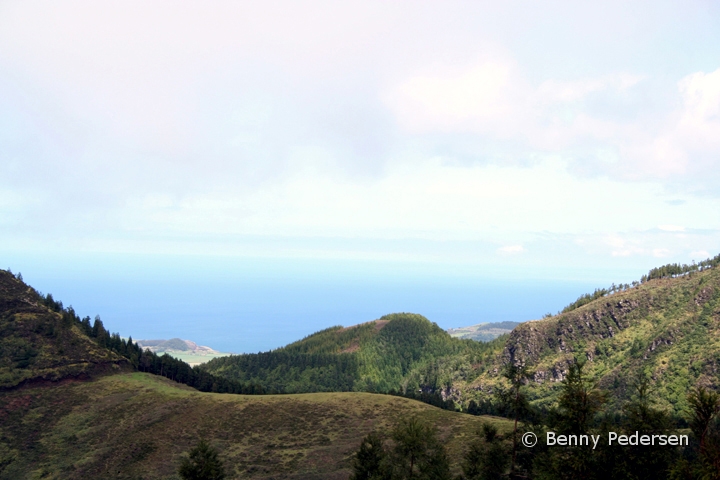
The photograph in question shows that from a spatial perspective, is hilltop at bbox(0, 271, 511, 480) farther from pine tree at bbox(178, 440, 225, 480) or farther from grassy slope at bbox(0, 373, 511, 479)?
pine tree at bbox(178, 440, 225, 480)

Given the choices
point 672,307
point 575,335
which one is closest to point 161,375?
point 575,335

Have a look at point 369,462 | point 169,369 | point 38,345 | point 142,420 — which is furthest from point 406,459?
point 38,345

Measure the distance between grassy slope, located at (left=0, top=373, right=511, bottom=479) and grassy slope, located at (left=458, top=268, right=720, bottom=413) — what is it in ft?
302

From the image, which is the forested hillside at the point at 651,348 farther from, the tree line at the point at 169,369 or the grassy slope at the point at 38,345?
the grassy slope at the point at 38,345

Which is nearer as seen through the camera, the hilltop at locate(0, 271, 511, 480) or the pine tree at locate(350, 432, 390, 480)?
the pine tree at locate(350, 432, 390, 480)

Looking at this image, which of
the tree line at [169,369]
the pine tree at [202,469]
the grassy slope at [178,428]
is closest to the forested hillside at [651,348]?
the grassy slope at [178,428]

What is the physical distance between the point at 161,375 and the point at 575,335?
173 meters

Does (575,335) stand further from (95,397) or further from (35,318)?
(35,318)

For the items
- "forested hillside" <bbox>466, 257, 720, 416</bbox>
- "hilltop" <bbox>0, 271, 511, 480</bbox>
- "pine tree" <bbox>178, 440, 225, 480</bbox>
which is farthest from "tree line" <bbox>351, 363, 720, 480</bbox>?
"forested hillside" <bbox>466, 257, 720, 416</bbox>

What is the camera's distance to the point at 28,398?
96938 millimetres

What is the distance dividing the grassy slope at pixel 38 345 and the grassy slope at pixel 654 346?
13803 centimetres

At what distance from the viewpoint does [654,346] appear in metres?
164

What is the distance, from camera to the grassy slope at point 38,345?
10506cm

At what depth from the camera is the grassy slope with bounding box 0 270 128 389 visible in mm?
105062
